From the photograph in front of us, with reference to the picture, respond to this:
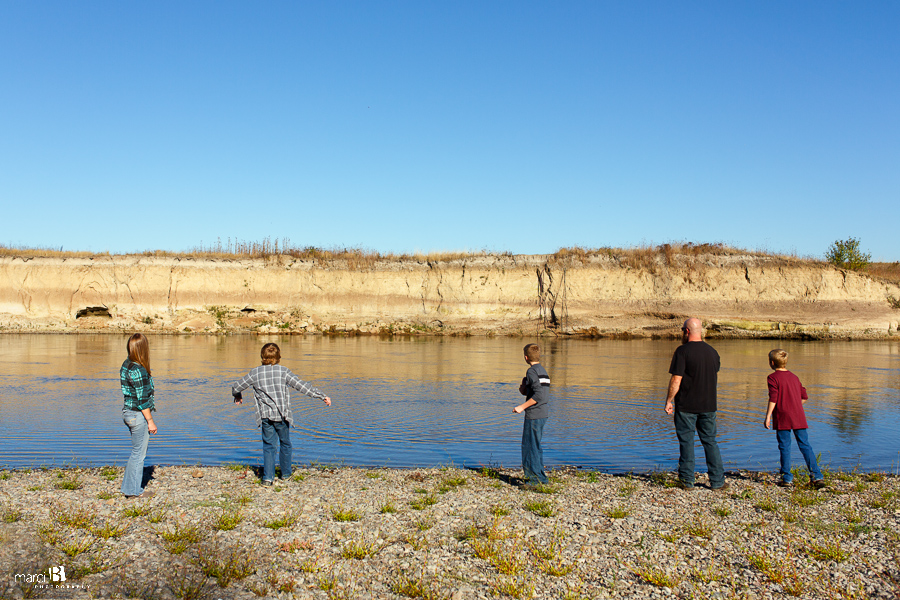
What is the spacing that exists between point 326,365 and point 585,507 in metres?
18.2

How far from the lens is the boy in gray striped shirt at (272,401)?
322 inches

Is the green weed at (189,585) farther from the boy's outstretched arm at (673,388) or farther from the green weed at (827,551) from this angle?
the boy's outstretched arm at (673,388)

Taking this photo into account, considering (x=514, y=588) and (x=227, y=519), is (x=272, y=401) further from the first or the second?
(x=514, y=588)

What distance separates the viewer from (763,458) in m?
10.3

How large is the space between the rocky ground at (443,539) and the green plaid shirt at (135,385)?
1.08 meters

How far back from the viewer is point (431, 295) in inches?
2015

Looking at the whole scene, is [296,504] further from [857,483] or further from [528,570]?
[857,483]

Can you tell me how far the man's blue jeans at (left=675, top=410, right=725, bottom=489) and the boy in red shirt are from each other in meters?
0.81

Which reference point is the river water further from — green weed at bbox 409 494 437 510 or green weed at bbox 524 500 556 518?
green weed at bbox 524 500 556 518

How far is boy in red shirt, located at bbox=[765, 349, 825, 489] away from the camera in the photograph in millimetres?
8102

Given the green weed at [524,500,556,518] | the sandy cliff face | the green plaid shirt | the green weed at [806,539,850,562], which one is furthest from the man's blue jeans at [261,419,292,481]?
the sandy cliff face

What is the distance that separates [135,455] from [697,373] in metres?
6.73

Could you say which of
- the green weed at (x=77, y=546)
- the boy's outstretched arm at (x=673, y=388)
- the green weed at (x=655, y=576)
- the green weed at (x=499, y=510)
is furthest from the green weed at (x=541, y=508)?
the green weed at (x=77, y=546)

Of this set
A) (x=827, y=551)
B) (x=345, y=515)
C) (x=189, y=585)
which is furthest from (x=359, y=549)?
(x=827, y=551)
